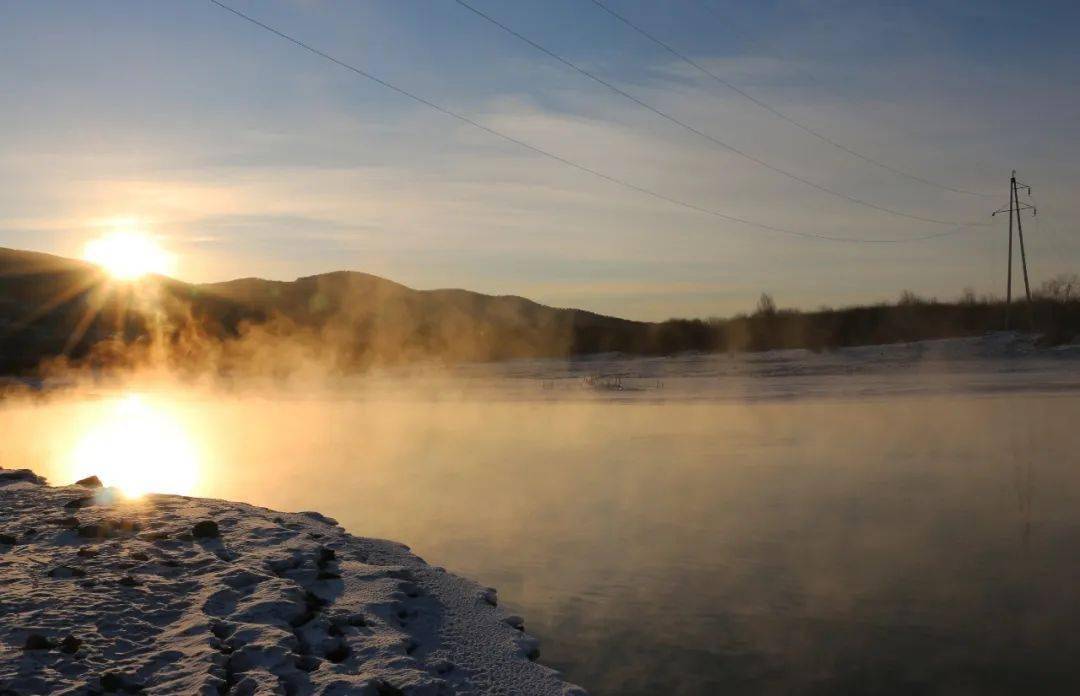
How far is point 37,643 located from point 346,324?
104 meters

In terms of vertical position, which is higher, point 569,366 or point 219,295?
point 219,295

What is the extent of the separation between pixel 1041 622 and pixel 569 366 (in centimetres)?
4235

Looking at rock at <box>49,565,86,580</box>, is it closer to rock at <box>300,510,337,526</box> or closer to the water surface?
rock at <box>300,510,337,526</box>

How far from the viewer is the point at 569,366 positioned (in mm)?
49031

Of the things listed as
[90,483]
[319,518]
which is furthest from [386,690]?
[90,483]

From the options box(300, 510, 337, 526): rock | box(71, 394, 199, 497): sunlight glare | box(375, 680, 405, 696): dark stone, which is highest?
box(300, 510, 337, 526): rock

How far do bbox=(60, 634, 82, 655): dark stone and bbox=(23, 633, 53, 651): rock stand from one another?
0.08 m

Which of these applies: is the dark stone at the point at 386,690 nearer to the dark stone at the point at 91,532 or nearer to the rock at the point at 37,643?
the rock at the point at 37,643

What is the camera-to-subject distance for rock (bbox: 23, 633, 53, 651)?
5.19 m

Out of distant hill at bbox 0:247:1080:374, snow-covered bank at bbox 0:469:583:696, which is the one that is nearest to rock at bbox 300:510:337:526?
snow-covered bank at bbox 0:469:583:696

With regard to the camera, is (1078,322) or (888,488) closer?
(888,488)

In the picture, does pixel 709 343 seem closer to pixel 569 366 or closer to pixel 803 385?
pixel 569 366

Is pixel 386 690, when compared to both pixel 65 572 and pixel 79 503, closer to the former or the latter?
pixel 65 572

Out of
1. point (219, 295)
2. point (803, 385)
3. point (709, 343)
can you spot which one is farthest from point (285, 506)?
point (219, 295)
